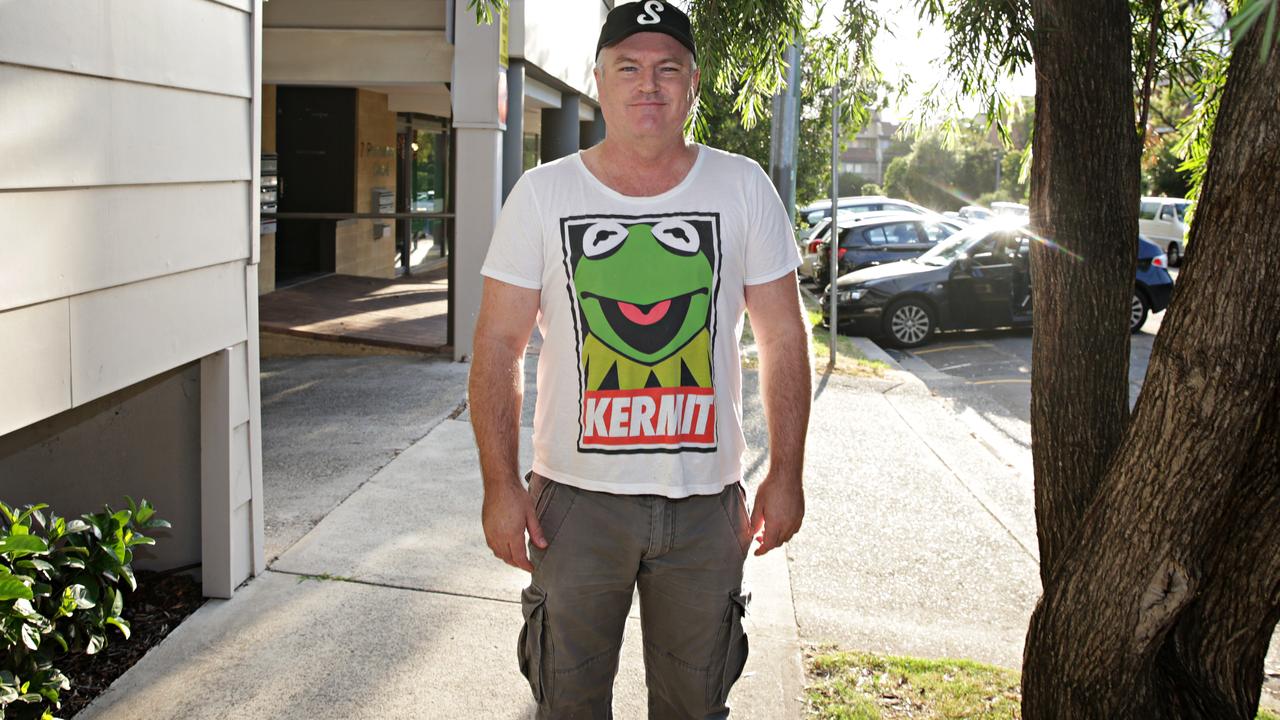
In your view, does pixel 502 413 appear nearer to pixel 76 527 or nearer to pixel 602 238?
pixel 602 238

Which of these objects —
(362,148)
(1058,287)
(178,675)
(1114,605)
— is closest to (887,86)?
(1058,287)

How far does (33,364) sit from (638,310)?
1.76 m

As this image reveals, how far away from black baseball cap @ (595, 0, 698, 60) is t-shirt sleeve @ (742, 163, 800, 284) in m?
0.36

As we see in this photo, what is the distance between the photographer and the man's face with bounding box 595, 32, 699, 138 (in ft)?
9.10

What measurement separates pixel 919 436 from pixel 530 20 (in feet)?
17.5

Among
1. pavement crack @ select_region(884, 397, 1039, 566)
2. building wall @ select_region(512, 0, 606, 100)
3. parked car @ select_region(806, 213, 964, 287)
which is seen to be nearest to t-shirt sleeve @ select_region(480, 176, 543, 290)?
pavement crack @ select_region(884, 397, 1039, 566)

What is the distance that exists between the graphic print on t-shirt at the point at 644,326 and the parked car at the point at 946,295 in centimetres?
1233

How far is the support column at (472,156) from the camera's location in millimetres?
10164

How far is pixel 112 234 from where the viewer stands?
12.1 ft

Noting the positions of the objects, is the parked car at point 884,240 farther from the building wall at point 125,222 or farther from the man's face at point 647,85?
the man's face at point 647,85

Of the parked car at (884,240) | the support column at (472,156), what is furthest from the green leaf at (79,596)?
the parked car at (884,240)

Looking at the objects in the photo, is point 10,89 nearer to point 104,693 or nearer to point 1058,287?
point 104,693

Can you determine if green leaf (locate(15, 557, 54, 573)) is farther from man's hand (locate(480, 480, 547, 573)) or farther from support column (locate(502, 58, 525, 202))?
support column (locate(502, 58, 525, 202))

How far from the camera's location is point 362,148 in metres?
16.9
